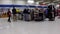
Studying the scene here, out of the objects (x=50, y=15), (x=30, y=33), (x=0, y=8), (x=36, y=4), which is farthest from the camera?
(x=36, y=4)

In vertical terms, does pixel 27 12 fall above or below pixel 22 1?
below

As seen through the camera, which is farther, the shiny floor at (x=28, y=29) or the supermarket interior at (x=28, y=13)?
the supermarket interior at (x=28, y=13)

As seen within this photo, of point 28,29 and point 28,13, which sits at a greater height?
point 28,13

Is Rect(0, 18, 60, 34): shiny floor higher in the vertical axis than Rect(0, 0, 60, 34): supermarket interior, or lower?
lower

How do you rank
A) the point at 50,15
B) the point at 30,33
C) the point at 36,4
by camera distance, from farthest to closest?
the point at 36,4 < the point at 50,15 < the point at 30,33

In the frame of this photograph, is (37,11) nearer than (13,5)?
Yes

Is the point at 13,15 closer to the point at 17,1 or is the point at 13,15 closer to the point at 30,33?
the point at 17,1

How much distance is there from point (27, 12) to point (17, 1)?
6.71 ft

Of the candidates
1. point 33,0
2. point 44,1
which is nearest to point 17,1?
point 33,0

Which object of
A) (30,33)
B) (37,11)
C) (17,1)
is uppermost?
(17,1)

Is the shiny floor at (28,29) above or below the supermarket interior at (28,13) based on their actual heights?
below

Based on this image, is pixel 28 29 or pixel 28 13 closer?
pixel 28 29

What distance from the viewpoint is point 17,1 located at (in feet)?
34.2

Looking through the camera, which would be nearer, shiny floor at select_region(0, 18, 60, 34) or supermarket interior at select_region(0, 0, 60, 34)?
shiny floor at select_region(0, 18, 60, 34)
